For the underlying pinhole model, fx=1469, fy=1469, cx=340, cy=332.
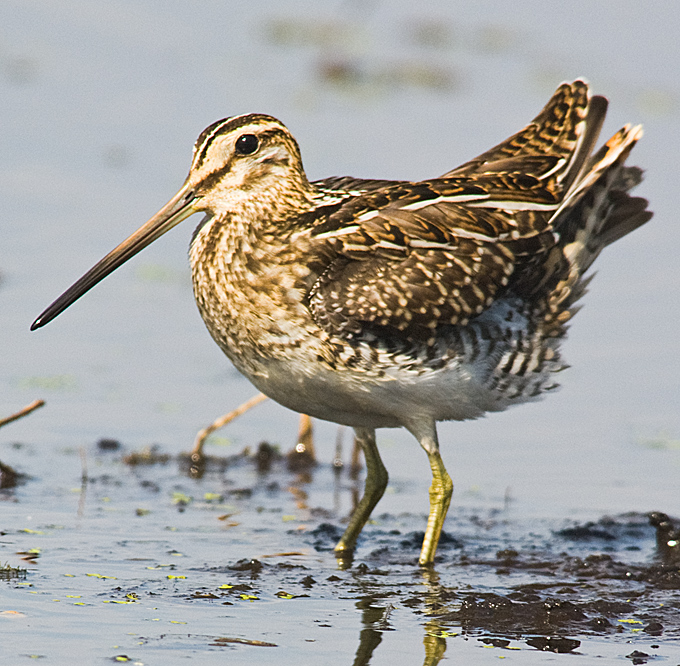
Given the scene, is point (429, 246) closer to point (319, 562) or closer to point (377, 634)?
point (319, 562)

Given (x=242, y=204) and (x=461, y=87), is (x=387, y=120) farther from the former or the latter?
(x=242, y=204)

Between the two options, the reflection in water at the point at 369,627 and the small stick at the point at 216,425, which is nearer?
the reflection in water at the point at 369,627

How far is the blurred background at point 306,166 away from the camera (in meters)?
8.85

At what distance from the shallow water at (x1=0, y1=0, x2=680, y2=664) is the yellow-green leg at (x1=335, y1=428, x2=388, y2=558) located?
0.19 m

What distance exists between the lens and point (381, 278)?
22.1 feet

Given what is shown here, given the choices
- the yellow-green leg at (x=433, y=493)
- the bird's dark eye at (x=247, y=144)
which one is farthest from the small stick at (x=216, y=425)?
the bird's dark eye at (x=247, y=144)

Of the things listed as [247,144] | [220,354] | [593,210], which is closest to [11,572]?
[247,144]

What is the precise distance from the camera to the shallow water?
6219 millimetres

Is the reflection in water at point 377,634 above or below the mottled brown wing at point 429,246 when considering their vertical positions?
below

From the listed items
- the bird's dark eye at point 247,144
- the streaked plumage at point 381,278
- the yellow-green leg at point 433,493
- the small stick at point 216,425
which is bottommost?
the yellow-green leg at point 433,493

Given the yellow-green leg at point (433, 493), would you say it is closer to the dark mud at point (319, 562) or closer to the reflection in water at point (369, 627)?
the dark mud at point (319, 562)

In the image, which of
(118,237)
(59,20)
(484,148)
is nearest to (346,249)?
(118,237)

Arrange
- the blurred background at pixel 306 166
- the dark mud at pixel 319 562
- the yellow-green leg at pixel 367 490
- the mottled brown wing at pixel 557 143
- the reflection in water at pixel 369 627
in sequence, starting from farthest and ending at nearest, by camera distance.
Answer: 1. the blurred background at pixel 306 166
2. the mottled brown wing at pixel 557 143
3. the yellow-green leg at pixel 367 490
4. the dark mud at pixel 319 562
5. the reflection in water at pixel 369 627

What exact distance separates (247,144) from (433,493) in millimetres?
1931
